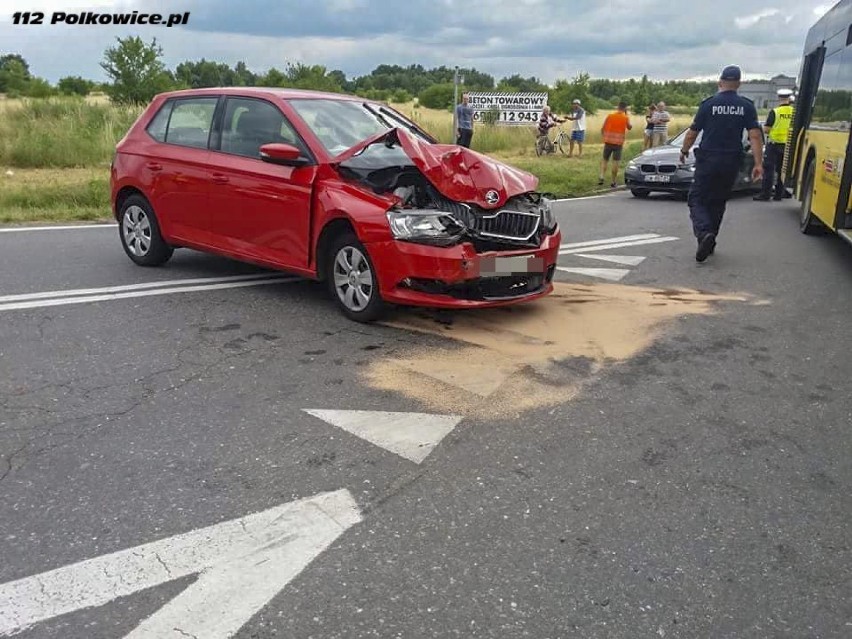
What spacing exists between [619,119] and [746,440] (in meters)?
14.2

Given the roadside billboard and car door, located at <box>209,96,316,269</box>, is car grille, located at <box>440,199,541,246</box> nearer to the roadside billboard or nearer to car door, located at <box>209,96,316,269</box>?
car door, located at <box>209,96,316,269</box>

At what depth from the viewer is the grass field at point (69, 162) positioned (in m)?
13.0

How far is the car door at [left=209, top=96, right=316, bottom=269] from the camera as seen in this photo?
615cm

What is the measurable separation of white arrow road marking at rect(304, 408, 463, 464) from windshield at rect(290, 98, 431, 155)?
2.64 m

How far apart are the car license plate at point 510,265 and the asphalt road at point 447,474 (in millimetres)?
641

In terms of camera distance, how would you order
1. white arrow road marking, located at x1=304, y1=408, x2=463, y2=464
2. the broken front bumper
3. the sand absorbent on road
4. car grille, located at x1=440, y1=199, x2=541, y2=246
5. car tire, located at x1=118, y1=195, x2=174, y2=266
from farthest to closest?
car tire, located at x1=118, y1=195, x2=174, y2=266, car grille, located at x1=440, y1=199, x2=541, y2=246, the broken front bumper, the sand absorbent on road, white arrow road marking, located at x1=304, y1=408, x2=463, y2=464

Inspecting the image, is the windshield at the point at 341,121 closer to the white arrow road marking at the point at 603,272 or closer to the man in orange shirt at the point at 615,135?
the white arrow road marking at the point at 603,272

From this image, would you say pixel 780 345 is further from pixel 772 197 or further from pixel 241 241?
pixel 772 197

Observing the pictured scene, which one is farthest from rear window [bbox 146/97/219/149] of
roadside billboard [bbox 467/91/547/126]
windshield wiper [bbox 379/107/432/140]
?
roadside billboard [bbox 467/91/547/126]

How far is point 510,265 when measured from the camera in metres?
5.75

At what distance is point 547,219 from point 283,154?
2097 millimetres

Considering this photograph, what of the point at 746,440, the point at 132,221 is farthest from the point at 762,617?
the point at 132,221

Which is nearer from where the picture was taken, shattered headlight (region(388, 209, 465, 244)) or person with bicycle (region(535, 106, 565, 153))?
shattered headlight (region(388, 209, 465, 244))

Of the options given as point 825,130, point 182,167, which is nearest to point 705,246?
point 825,130
